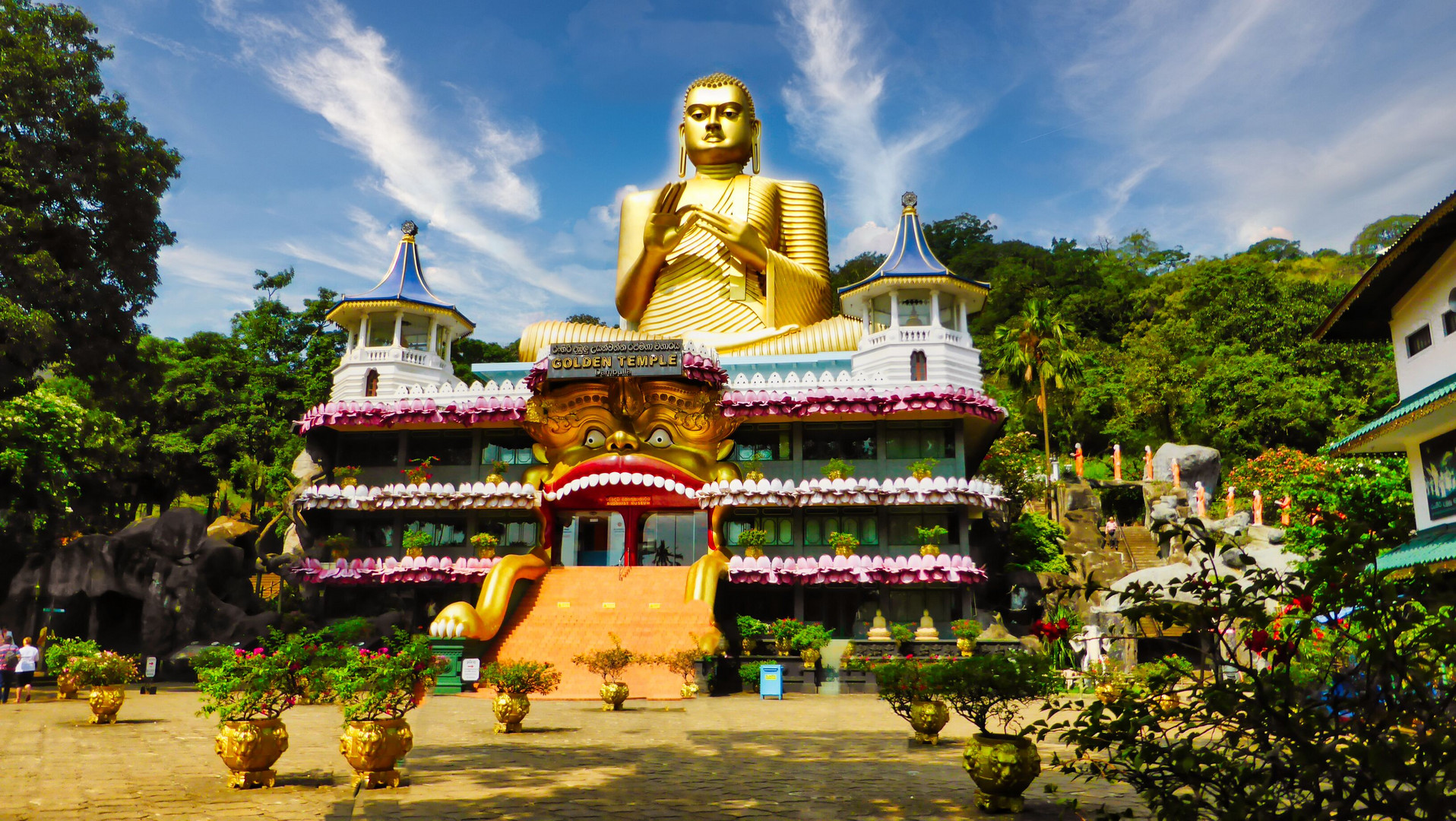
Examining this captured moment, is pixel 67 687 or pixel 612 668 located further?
pixel 612 668

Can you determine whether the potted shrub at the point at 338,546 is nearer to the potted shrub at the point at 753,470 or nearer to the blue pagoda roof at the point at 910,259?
the potted shrub at the point at 753,470

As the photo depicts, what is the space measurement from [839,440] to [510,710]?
18.1 meters

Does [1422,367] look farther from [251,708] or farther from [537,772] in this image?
[251,708]

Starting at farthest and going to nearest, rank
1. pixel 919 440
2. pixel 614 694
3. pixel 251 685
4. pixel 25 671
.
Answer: pixel 919 440 < pixel 25 671 < pixel 614 694 < pixel 251 685

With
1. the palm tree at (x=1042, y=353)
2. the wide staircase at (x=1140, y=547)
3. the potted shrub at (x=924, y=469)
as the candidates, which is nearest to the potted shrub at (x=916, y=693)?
the potted shrub at (x=924, y=469)

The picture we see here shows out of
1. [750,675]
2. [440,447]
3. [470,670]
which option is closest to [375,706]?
[470,670]

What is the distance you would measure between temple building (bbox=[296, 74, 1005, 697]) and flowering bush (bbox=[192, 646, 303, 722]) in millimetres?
14025

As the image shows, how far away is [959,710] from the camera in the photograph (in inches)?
451

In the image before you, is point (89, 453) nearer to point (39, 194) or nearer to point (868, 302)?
point (39, 194)

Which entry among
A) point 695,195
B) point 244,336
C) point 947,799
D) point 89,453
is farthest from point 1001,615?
point 244,336

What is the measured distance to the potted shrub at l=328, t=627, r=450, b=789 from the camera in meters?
10.5

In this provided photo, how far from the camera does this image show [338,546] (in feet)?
104

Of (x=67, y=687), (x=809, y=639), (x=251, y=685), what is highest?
(x=809, y=639)

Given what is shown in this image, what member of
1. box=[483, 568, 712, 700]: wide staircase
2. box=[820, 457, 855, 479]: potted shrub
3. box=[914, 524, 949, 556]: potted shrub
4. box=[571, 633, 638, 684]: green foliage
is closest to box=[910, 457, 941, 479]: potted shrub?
box=[914, 524, 949, 556]: potted shrub
